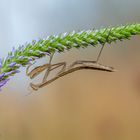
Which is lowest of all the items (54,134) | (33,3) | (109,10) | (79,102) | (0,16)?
(54,134)

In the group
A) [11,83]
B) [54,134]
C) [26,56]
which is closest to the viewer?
[26,56]

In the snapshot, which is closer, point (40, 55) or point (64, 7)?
point (40, 55)

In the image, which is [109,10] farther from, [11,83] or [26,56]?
[26,56]

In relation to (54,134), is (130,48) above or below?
above

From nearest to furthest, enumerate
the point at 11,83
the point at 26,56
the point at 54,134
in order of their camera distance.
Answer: the point at 26,56
the point at 11,83
the point at 54,134

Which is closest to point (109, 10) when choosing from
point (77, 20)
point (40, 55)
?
point (77, 20)

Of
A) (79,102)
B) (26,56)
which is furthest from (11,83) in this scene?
(26,56)
